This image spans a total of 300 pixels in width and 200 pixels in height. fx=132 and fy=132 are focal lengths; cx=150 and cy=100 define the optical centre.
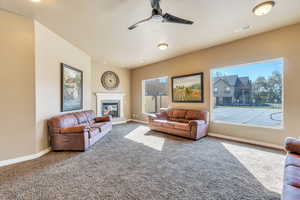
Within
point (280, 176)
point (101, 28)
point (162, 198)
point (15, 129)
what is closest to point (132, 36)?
point (101, 28)

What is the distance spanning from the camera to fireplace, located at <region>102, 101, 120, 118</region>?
623cm

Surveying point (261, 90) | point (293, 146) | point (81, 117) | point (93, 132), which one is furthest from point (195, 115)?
point (81, 117)

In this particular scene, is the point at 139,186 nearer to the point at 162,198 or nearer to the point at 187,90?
the point at 162,198

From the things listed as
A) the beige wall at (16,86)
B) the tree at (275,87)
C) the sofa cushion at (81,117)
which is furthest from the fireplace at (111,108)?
the tree at (275,87)

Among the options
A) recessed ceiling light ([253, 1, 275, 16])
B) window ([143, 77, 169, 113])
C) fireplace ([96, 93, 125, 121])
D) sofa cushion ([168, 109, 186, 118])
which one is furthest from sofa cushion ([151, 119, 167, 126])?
recessed ceiling light ([253, 1, 275, 16])

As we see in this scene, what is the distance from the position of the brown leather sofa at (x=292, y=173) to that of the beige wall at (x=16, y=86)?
4015 millimetres

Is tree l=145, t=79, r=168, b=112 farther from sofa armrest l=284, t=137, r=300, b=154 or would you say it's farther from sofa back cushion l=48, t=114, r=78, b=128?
sofa armrest l=284, t=137, r=300, b=154

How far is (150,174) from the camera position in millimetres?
2180

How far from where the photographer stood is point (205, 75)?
4496 millimetres

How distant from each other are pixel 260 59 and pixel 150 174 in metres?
3.93

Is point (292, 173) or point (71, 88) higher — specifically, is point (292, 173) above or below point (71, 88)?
below

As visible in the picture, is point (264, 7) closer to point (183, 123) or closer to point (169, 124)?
point (183, 123)

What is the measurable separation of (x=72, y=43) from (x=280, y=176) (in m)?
5.62

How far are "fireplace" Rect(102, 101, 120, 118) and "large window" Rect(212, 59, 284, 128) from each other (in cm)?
438
